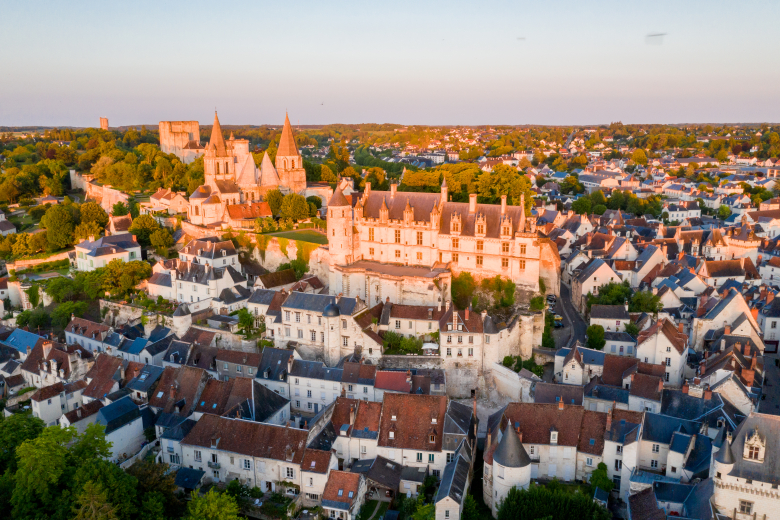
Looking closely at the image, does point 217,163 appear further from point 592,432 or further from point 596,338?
point 592,432

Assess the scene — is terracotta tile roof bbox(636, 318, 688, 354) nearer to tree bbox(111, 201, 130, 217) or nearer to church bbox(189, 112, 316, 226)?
church bbox(189, 112, 316, 226)

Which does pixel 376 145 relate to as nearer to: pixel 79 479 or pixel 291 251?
pixel 291 251

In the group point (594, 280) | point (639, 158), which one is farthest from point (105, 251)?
point (639, 158)

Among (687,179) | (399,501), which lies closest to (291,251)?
(399,501)

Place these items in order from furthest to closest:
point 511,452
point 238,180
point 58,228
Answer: point 238,180, point 58,228, point 511,452

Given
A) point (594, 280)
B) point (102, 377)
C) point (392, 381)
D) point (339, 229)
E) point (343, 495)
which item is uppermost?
point (339, 229)

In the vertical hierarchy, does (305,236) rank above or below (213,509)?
above
